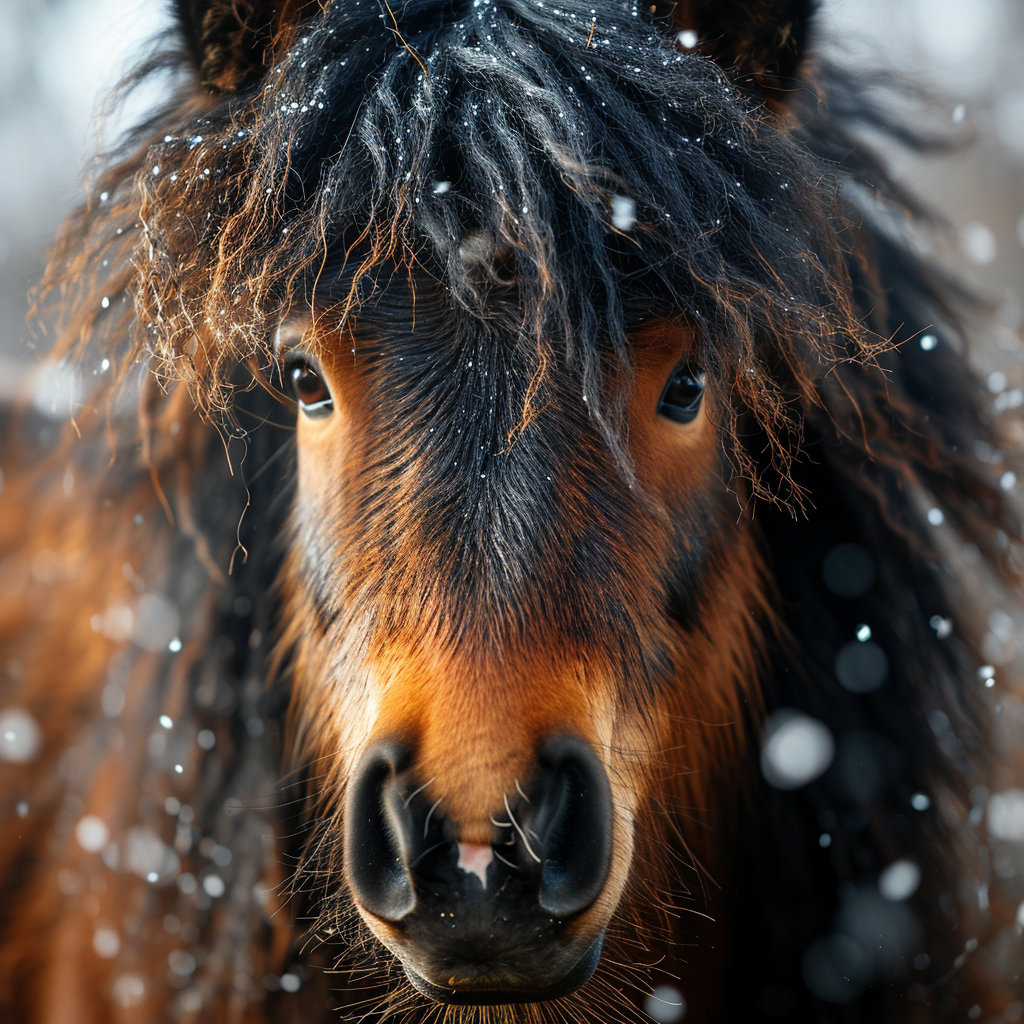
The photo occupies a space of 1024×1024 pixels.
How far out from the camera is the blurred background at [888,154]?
1280mm

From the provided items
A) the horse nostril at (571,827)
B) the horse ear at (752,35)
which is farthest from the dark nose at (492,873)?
the horse ear at (752,35)

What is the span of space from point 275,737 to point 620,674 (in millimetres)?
781

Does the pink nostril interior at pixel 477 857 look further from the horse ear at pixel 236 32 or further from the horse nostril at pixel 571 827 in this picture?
the horse ear at pixel 236 32

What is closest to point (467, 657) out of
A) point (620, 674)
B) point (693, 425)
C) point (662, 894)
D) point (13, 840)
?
point (620, 674)

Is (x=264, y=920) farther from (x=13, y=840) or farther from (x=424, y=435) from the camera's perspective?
(x=424, y=435)

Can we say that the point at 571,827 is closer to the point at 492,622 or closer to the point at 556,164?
the point at 492,622

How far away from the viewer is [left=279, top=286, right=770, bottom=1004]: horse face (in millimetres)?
703

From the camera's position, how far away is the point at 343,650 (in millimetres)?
1017

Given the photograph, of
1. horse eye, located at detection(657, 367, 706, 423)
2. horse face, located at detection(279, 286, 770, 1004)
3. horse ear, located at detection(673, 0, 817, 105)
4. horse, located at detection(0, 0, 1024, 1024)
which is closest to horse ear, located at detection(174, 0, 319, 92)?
horse, located at detection(0, 0, 1024, 1024)

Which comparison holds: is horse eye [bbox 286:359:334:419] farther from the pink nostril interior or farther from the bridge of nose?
the pink nostril interior

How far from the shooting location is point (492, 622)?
80cm

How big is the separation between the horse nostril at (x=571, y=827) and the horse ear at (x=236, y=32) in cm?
100

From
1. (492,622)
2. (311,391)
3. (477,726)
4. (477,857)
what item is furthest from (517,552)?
(311,391)

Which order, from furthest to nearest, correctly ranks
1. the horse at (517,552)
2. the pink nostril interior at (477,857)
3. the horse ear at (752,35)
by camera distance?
the horse ear at (752,35) < the horse at (517,552) < the pink nostril interior at (477,857)
